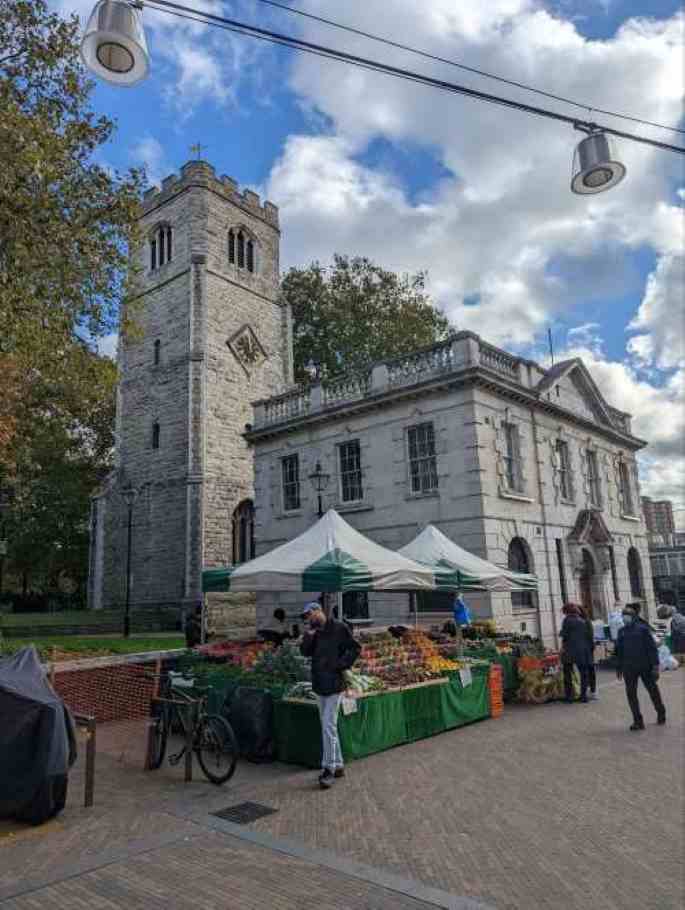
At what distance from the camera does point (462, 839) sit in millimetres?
5785

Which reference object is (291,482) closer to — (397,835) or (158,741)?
(158,741)

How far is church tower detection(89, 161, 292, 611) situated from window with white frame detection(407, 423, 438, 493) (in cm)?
1270

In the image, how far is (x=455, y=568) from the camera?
13.4 m

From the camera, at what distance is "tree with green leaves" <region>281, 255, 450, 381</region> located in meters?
35.7

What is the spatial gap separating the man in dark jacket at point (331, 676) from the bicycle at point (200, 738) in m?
1.12

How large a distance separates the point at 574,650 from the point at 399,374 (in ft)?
36.2

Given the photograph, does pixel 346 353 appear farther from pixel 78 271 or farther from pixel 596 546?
pixel 78 271

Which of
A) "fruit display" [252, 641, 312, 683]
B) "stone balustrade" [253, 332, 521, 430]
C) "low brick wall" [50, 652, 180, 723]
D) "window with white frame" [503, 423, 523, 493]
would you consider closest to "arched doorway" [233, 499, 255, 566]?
"stone balustrade" [253, 332, 521, 430]

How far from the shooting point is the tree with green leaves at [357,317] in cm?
3569

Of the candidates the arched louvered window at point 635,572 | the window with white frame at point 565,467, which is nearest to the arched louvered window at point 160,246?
the window with white frame at point 565,467

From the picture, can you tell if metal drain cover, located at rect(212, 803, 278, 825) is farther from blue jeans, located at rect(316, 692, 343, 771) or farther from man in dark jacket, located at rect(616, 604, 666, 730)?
man in dark jacket, located at rect(616, 604, 666, 730)

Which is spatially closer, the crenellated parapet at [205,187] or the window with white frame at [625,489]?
the window with white frame at [625,489]

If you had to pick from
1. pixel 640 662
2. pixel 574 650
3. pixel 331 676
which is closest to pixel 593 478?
pixel 574 650

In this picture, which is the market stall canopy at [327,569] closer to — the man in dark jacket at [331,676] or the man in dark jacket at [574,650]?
the man in dark jacket at [331,676]
